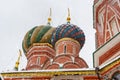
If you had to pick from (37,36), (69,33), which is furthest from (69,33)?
(37,36)

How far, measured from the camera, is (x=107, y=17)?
13250mm

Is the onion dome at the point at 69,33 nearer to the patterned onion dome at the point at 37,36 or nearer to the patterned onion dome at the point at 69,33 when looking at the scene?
the patterned onion dome at the point at 69,33

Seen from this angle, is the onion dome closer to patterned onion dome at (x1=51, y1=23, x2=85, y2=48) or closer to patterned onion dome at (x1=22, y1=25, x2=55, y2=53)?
patterned onion dome at (x1=51, y1=23, x2=85, y2=48)

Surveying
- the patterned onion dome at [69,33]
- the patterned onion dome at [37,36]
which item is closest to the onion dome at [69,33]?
the patterned onion dome at [69,33]

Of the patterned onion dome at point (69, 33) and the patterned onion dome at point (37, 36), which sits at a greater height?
the patterned onion dome at point (37, 36)

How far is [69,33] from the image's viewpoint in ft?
76.8

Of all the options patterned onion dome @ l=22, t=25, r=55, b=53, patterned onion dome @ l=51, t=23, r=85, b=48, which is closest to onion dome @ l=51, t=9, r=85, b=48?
patterned onion dome @ l=51, t=23, r=85, b=48

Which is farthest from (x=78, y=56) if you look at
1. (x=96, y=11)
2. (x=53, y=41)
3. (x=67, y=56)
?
(x=96, y=11)

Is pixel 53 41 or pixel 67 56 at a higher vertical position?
pixel 53 41

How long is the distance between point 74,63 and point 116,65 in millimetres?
9883

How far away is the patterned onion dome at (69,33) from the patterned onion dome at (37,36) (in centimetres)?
204

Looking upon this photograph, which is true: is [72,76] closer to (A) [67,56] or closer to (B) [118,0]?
(B) [118,0]

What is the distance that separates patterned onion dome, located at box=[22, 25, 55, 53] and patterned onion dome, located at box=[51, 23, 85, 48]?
6.71 ft

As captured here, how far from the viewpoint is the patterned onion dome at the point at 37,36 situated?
2595 centimetres
